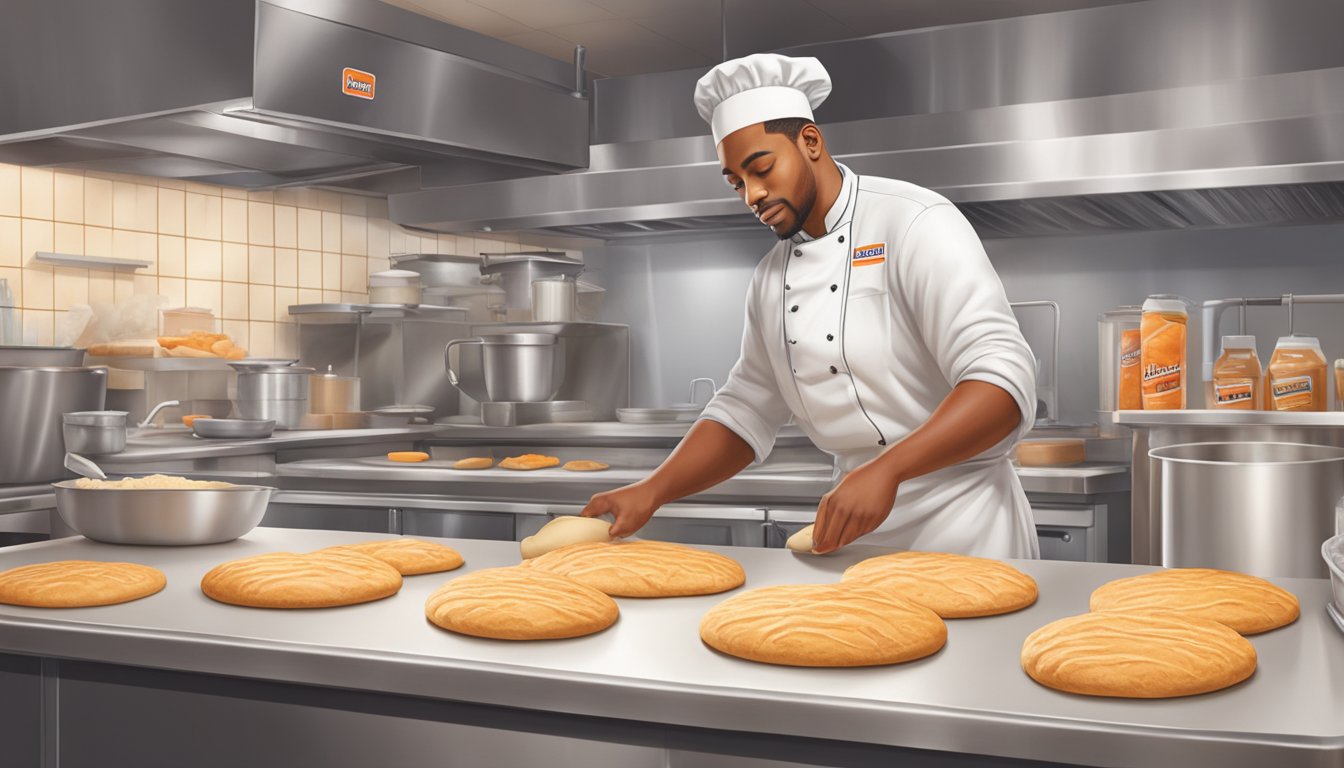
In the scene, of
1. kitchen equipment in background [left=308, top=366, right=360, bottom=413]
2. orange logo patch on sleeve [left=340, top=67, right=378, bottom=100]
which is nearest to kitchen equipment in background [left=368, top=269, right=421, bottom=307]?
kitchen equipment in background [left=308, top=366, right=360, bottom=413]

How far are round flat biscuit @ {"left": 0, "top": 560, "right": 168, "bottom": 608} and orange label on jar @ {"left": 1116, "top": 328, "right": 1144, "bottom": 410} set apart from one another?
212cm

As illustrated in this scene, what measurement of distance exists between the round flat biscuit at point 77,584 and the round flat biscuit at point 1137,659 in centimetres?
92

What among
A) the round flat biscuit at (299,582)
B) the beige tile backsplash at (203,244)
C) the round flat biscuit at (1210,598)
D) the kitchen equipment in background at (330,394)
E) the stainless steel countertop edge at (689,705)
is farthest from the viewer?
the kitchen equipment in background at (330,394)

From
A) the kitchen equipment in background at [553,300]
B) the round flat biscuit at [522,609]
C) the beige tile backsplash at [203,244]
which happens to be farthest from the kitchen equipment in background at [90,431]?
the round flat biscuit at [522,609]

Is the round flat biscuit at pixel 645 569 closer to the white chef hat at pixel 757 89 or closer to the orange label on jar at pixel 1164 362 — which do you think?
the white chef hat at pixel 757 89

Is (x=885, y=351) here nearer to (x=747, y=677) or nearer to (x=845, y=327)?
(x=845, y=327)

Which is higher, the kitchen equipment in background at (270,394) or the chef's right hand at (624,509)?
the kitchen equipment in background at (270,394)

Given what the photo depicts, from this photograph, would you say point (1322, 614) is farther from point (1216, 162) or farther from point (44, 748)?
point (1216, 162)

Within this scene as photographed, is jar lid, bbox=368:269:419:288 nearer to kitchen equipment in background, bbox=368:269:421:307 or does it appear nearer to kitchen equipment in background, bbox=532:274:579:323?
kitchen equipment in background, bbox=368:269:421:307

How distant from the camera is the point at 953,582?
1106mm

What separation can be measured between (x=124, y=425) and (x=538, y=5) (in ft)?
6.61

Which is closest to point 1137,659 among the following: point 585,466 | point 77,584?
point 77,584

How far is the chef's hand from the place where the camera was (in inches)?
50.9

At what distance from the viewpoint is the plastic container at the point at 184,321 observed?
3.74 m
